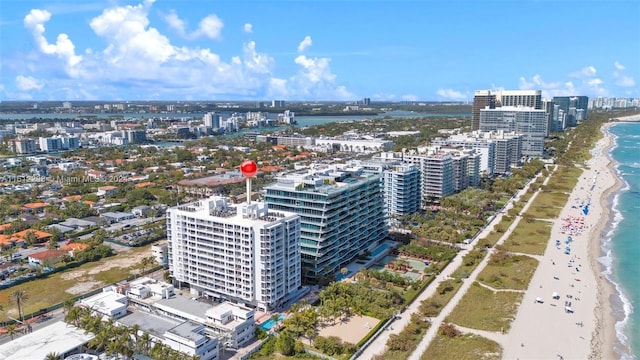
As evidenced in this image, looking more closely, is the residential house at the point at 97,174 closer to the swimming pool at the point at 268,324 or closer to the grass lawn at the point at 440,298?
the swimming pool at the point at 268,324

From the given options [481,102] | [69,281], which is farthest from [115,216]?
[481,102]

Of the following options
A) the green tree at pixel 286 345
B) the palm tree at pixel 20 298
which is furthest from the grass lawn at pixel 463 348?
the palm tree at pixel 20 298

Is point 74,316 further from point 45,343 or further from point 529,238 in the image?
point 529,238

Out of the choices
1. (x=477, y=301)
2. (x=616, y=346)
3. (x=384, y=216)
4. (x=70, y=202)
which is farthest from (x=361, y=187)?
(x=70, y=202)

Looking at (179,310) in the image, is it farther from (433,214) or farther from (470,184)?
(470,184)

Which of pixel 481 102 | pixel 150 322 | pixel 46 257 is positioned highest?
pixel 481 102

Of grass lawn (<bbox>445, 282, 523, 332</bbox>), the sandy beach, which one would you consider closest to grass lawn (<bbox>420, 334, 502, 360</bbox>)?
the sandy beach

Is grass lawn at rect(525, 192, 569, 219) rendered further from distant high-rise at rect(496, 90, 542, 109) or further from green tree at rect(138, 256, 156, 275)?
distant high-rise at rect(496, 90, 542, 109)
